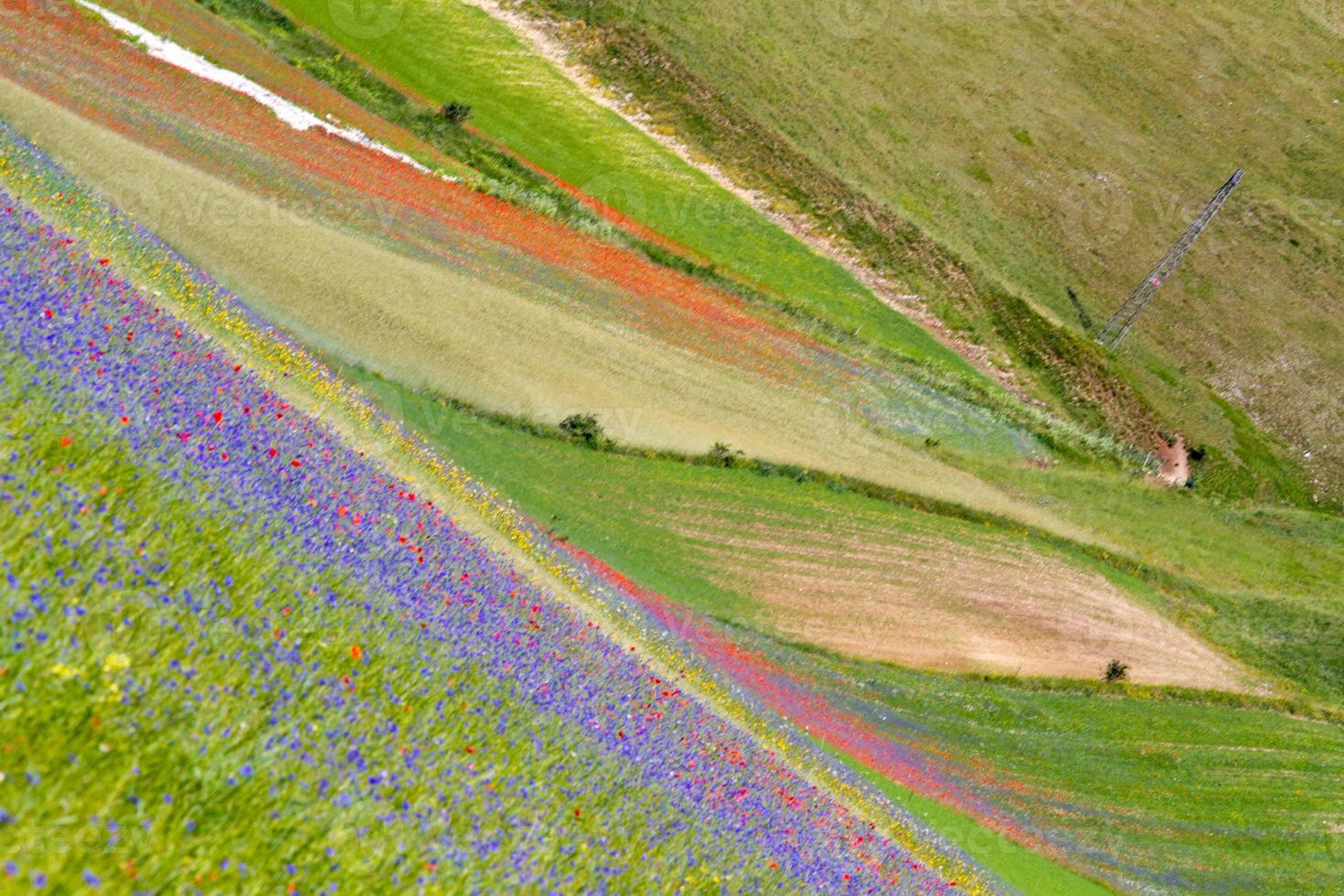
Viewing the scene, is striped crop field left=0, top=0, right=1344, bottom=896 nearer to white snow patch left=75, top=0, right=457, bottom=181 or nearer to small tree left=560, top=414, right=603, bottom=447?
small tree left=560, top=414, right=603, bottom=447

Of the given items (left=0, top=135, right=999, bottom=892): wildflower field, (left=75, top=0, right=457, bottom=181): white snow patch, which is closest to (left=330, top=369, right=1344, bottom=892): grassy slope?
(left=75, top=0, right=457, bottom=181): white snow patch

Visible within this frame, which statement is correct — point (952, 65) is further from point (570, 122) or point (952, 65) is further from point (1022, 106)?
point (570, 122)

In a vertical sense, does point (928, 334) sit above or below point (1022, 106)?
below

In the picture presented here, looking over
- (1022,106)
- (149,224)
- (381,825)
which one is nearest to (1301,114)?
(1022,106)

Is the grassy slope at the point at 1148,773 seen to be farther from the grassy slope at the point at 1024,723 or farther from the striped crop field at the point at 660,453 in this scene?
the striped crop field at the point at 660,453

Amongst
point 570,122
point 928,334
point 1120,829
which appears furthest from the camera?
point 928,334

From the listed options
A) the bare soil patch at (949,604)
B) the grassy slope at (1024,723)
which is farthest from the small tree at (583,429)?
the bare soil patch at (949,604)

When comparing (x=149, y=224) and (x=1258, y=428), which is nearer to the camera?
(x=149, y=224)
